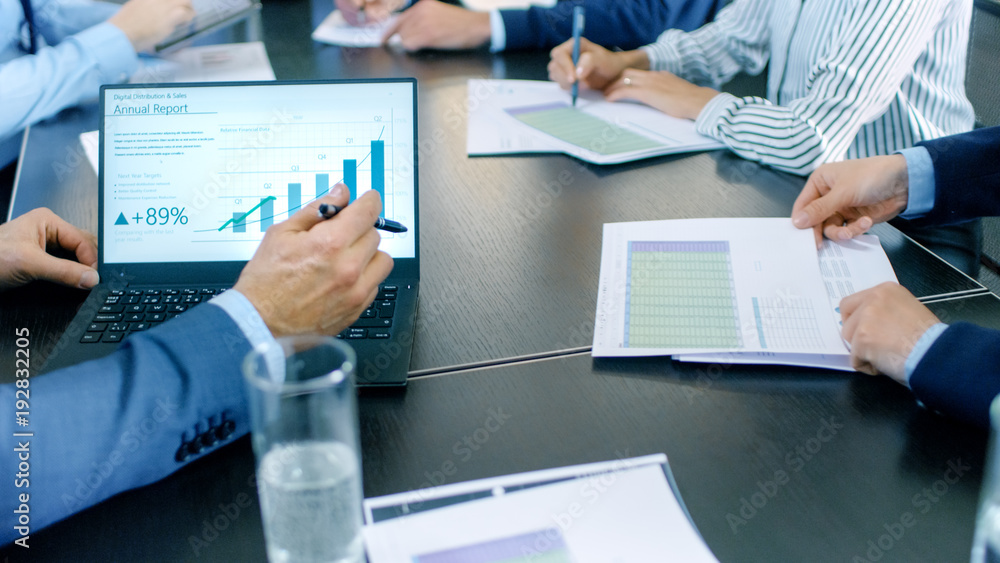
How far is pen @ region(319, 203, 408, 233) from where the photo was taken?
75 centimetres

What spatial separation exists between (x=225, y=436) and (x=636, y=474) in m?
0.36

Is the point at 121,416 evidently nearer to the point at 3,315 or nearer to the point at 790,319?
the point at 3,315

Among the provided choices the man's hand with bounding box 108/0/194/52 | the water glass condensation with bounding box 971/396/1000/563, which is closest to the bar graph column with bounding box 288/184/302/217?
the water glass condensation with bounding box 971/396/1000/563

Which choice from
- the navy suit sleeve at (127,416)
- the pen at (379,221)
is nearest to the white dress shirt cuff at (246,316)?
the navy suit sleeve at (127,416)

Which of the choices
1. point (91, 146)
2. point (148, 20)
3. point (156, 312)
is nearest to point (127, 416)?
point (156, 312)

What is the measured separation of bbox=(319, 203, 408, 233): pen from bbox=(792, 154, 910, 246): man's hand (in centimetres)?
55

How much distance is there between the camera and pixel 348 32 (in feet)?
6.40

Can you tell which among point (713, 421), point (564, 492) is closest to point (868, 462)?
point (713, 421)

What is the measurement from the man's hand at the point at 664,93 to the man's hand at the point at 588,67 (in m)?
0.04

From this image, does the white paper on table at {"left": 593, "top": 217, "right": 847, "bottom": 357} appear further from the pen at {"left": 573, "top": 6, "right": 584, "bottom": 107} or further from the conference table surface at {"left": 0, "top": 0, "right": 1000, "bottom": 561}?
the pen at {"left": 573, "top": 6, "right": 584, "bottom": 107}

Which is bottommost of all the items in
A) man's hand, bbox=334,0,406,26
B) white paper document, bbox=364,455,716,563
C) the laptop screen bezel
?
white paper document, bbox=364,455,716,563

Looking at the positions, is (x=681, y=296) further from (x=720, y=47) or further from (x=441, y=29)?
(x=441, y=29)

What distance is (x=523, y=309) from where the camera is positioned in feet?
3.00

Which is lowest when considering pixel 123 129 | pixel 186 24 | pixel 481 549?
pixel 481 549
